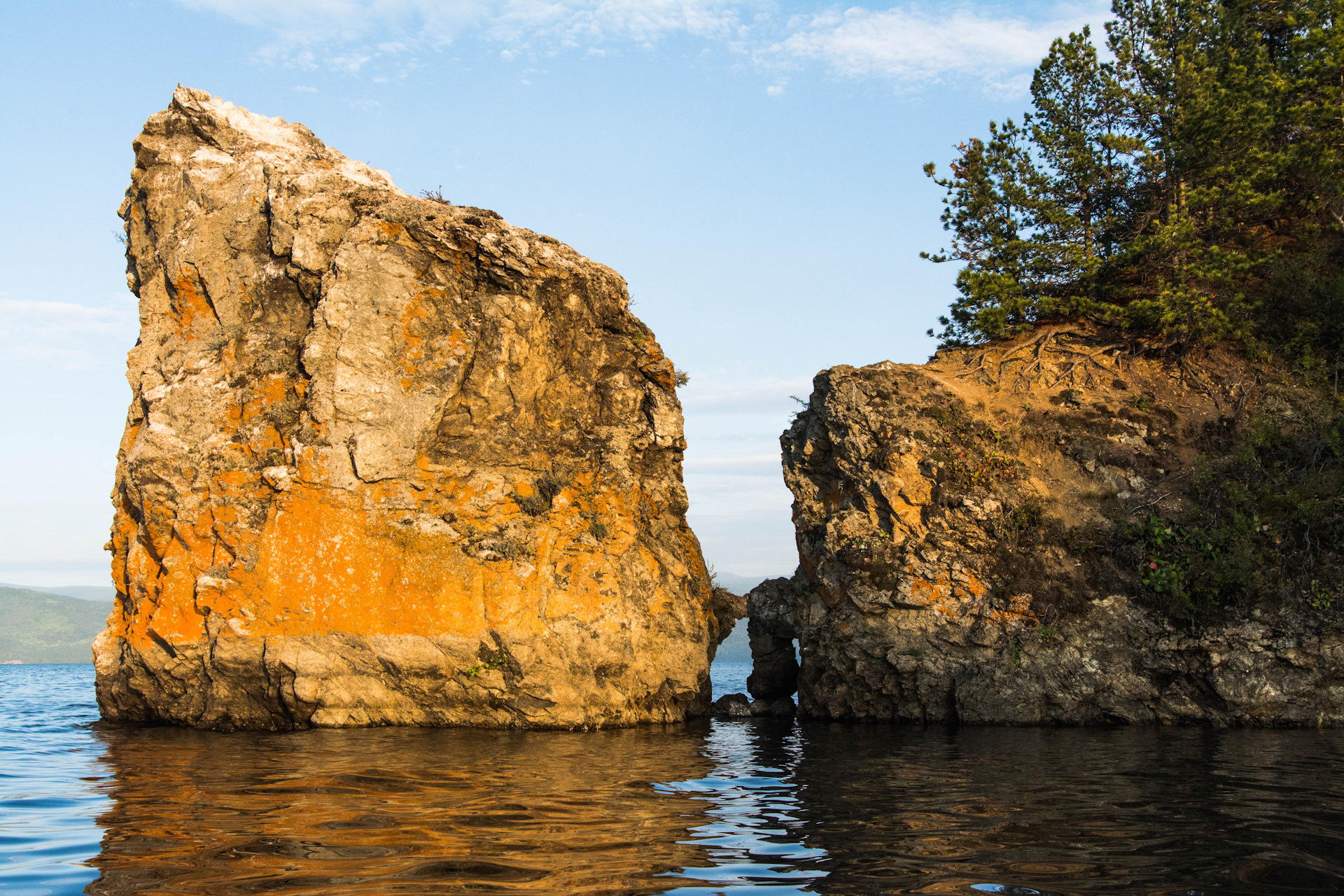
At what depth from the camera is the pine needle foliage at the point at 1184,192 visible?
1823 centimetres

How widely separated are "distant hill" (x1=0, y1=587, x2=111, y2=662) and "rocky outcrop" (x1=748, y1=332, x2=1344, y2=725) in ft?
481

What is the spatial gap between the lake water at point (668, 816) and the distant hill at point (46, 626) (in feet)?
485

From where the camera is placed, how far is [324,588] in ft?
48.4

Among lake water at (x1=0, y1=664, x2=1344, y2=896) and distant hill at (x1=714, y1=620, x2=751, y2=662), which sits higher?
lake water at (x1=0, y1=664, x2=1344, y2=896)

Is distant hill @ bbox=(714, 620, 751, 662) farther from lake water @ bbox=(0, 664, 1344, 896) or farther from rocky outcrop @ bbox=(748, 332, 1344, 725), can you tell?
lake water @ bbox=(0, 664, 1344, 896)

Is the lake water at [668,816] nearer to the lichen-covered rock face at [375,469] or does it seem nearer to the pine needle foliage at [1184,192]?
the lichen-covered rock face at [375,469]

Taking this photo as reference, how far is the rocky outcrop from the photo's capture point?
593 inches

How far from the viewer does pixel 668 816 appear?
760 centimetres

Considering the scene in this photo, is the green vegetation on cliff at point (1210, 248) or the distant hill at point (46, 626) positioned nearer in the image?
the green vegetation on cliff at point (1210, 248)

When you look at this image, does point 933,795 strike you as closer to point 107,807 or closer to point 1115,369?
point 107,807

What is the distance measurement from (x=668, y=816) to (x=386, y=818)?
8.10 feet

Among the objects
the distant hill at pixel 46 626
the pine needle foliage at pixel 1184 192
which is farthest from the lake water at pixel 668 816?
the distant hill at pixel 46 626

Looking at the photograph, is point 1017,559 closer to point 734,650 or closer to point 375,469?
point 375,469

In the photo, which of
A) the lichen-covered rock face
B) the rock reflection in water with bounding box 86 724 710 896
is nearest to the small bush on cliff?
the lichen-covered rock face
